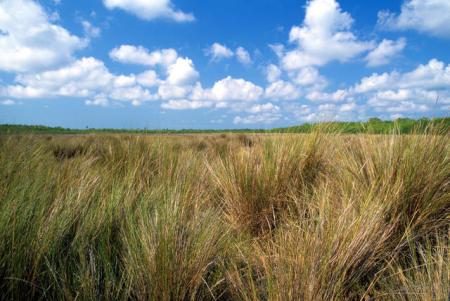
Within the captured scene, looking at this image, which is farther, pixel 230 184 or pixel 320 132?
pixel 320 132

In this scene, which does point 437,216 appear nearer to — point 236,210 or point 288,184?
point 288,184

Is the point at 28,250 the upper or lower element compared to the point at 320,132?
lower

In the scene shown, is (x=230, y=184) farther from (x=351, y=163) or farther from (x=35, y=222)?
(x=35, y=222)

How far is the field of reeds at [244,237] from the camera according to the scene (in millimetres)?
1359

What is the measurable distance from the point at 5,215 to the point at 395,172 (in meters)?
2.47

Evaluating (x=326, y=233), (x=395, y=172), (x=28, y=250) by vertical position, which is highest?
(x=395, y=172)

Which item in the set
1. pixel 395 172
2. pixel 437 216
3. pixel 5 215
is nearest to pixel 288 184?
pixel 395 172

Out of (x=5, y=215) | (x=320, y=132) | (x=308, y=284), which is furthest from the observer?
(x=320, y=132)

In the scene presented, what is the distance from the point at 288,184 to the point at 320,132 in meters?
1.01

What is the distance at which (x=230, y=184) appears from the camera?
9.03 ft

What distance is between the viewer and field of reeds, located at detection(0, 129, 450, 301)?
1.36m

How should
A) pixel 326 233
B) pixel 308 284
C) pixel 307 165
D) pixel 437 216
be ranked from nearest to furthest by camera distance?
pixel 308 284 → pixel 326 233 → pixel 437 216 → pixel 307 165

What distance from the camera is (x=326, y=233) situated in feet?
4.66

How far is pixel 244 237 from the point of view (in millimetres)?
2258
